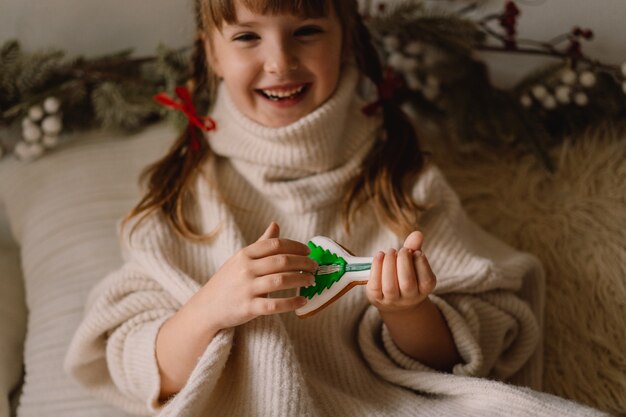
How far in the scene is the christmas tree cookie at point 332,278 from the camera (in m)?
0.75

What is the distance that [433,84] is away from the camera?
118 cm

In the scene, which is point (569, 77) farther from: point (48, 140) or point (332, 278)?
point (48, 140)

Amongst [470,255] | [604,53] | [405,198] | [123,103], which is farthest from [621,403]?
[123,103]

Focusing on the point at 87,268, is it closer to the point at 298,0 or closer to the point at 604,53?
the point at 298,0

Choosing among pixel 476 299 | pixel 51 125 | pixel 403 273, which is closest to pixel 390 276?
pixel 403 273

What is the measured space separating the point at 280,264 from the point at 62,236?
51 cm

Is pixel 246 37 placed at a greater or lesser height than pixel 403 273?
greater

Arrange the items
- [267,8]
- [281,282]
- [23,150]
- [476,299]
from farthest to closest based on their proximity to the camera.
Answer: [23,150]
[476,299]
[267,8]
[281,282]

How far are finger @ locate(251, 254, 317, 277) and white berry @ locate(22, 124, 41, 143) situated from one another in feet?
2.02

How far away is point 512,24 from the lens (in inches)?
43.6

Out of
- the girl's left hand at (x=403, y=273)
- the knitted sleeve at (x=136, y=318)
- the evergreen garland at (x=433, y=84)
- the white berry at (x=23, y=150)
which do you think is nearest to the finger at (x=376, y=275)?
the girl's left hand at (x=403, y=273)

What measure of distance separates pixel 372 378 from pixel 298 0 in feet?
1.71

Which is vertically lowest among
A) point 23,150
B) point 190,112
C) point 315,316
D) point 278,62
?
point 315,316

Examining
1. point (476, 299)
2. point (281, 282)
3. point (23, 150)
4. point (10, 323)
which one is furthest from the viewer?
point (23, 150)
